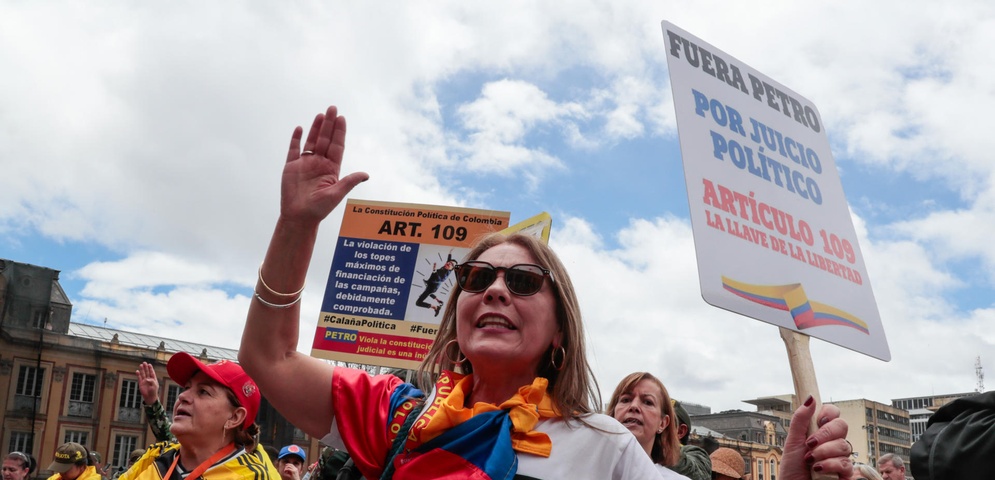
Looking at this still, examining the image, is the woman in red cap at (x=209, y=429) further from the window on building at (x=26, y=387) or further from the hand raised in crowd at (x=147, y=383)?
the window on building at (x=26, y=387)

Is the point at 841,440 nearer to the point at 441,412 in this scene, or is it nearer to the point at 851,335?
the point at 441,412

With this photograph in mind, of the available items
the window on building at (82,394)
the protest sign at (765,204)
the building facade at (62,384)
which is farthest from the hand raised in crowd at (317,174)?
the window on building at (82,394)

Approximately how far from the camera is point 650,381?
4.63m

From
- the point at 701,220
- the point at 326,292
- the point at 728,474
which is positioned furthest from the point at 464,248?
the point at 701,220

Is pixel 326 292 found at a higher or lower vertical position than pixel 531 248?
higher

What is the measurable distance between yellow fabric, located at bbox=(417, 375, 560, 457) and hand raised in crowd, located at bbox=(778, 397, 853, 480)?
0.55 metres

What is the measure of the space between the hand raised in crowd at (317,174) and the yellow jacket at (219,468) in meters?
2.42

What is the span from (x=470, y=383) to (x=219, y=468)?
225 cm

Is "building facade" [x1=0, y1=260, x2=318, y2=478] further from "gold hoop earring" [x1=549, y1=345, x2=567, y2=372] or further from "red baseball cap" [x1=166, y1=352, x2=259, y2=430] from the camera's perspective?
"gold hoop earring" [x1=549, y1=345, x2=567, y2=372]

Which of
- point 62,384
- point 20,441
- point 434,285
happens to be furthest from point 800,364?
point 62,384

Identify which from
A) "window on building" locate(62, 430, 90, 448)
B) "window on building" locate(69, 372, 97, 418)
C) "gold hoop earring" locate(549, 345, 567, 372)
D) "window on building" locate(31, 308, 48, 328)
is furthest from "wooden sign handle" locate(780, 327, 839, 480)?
"window on building" locate(62, 430, 90, 448)

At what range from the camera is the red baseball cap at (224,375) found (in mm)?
4297

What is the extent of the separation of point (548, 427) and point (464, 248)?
7115mm

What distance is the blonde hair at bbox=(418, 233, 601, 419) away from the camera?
226 centimetres
